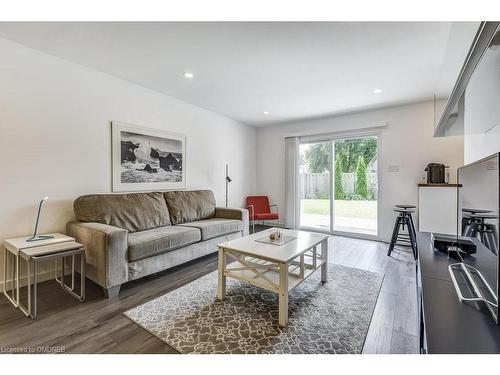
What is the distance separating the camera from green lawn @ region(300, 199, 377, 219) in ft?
14.0

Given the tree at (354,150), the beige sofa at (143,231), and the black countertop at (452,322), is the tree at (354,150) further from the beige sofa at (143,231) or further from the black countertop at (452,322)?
the black countertop at (452,322)

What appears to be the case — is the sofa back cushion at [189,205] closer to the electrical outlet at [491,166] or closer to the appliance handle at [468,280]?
the appliance handle at [468,280]

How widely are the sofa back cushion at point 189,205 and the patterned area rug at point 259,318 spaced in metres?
1.18

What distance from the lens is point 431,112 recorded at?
3.63 metres

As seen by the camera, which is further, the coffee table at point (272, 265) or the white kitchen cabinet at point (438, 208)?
the white kitchen cabinet at point (438, 208)

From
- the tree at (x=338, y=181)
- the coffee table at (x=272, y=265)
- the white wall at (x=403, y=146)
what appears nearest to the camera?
the coffee table at (x=272, y=265)

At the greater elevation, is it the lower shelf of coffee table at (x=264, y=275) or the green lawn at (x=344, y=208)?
the green lawn at (x=344, y=208)

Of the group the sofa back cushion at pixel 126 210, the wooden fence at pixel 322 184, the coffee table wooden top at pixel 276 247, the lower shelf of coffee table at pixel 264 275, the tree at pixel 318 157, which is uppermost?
the tree at pixel 318 157

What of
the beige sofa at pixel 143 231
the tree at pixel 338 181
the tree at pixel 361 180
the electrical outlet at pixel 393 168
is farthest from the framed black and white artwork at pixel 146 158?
the electrical outlet at pixel 393 168

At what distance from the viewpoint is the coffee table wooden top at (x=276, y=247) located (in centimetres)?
188

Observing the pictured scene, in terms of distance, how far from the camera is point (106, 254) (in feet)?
6.61

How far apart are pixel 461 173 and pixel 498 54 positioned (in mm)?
732

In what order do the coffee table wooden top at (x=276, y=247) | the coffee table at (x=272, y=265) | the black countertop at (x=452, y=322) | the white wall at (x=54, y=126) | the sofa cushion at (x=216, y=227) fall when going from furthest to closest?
the sofa cushion at (x=216, y=227)
the white wall at (x=54, y=126)
the coffee table wooden top at (x=276, y=247)
the coffee table at (x=272, y=265)
the black countertop at (x=452, y=322)
